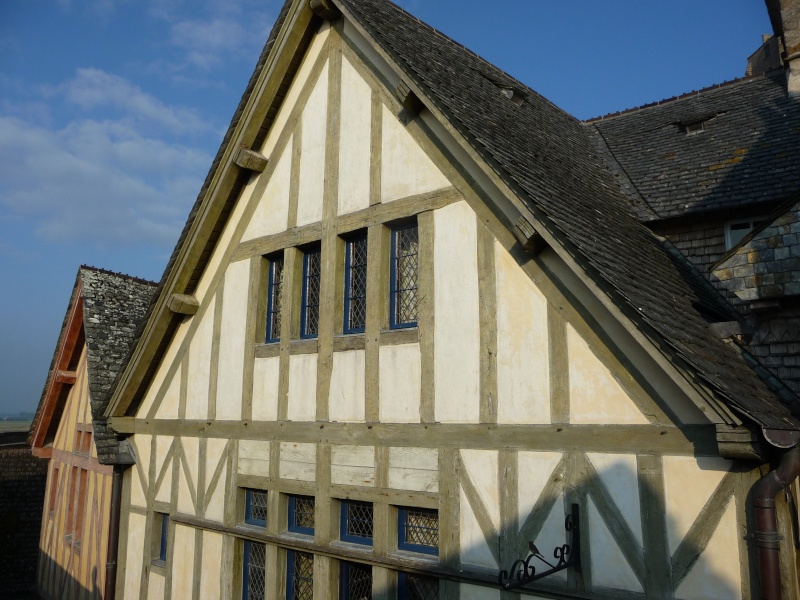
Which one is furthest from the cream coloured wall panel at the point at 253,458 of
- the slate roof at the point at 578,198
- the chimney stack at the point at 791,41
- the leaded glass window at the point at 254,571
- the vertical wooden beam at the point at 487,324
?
the chimney stack at the point at 791,41

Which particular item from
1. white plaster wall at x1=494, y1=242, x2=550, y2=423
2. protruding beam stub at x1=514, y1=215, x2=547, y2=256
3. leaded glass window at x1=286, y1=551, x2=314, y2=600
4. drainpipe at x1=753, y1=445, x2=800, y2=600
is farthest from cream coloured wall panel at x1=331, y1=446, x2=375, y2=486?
drainpipe at x1=753, y1=445, x2=800, y2=600

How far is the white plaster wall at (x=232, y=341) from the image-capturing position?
812 centimetres

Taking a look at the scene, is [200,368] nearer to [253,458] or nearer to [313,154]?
[253,458]

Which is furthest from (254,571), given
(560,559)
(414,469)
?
(560,559)

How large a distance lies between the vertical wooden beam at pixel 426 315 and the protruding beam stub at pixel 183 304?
152 inches

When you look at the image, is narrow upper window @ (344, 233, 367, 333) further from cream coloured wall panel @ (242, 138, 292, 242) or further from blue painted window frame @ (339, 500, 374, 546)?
blue painted window frame @ (339, 500, 374, 546)

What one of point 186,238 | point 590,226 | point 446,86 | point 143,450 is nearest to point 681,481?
point 590,226

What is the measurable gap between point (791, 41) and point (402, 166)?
262 inches

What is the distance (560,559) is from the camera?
193 inches

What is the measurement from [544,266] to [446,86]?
2685 millimetres

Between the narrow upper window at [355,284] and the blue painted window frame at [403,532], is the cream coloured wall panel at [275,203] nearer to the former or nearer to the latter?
the narrow upper window at [355,284]

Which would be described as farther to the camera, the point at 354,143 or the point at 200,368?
the point at 200,368

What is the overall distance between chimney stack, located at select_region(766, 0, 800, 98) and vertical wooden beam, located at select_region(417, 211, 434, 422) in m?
6.47

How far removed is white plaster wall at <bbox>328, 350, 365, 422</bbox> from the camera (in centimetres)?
669
